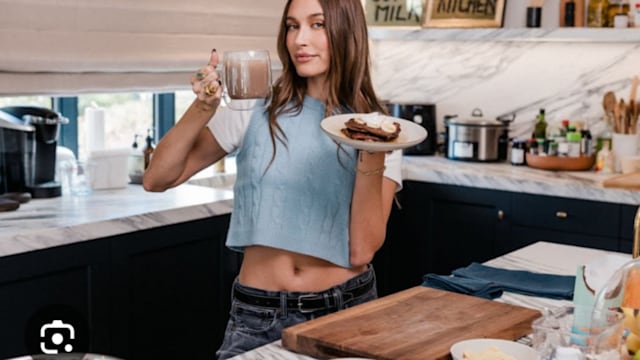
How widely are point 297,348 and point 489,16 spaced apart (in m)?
3.29

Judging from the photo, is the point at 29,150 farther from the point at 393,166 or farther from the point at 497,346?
the point at 497,346

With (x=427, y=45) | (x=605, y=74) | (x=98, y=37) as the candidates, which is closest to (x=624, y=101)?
(x=605, y=74)

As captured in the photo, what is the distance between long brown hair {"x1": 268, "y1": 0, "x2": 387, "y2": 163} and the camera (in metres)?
2.47

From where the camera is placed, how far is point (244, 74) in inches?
87.7

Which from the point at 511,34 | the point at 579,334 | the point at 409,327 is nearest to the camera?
the point at 579,334

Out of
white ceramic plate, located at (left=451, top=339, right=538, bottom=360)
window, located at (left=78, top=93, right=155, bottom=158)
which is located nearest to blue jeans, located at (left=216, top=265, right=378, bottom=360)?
white ceramic plate, located at (left=451, top=339, right=538, bottom=360)

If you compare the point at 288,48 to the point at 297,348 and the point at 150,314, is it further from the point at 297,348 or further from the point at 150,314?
the point at 150,314

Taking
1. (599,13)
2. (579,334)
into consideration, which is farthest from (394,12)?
(579,334)

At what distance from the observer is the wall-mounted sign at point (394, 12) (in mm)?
5102

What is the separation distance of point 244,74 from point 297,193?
1.38 feet

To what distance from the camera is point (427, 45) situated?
5246mm

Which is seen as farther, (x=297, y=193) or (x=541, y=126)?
(x=541, y=126)

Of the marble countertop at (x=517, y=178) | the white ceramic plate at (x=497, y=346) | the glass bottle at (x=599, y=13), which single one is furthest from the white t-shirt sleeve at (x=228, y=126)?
the glass bottle at (x=599, y=13)

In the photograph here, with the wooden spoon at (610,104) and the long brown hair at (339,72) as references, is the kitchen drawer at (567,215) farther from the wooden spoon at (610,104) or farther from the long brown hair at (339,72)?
the long brown hair at (339,72)
